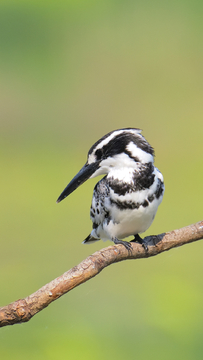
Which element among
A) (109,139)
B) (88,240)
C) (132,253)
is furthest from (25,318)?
(88,240)

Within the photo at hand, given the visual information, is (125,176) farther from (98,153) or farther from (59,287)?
(59,287)

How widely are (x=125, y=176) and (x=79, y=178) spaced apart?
5.9 inches

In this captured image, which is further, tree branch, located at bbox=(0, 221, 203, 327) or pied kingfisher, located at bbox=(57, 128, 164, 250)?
pied kingfisher, located at bbox=(57, 128, 164, 250)

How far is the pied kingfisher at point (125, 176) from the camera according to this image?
1.40 m

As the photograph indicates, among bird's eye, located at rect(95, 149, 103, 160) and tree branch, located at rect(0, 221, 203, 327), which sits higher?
bird's eye, located at rect(95, 149, 103, 160)

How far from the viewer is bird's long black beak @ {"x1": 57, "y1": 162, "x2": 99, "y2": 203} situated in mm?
1395

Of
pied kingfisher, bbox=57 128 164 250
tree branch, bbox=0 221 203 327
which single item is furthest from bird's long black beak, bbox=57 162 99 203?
tree branch, bbox=0 221 203 327

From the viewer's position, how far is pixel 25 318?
3.44 ft

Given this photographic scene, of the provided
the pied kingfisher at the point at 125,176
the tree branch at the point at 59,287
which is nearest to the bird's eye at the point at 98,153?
the pied kingfisher at the point at 125,176

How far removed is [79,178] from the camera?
140 centimetres

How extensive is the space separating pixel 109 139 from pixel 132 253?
38 cm

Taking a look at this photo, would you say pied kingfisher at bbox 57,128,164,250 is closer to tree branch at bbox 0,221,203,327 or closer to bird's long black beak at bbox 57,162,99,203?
bird's long black beak at bbox 57,162,99,203

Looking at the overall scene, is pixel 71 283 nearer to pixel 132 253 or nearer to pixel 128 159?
pixel 132 253

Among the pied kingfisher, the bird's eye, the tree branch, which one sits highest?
the bird's eye
